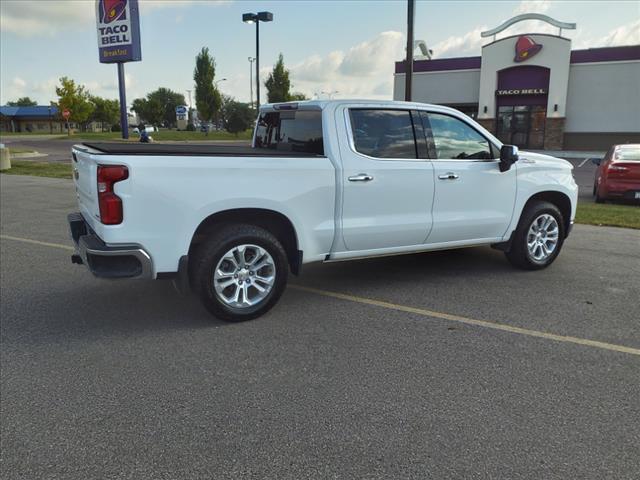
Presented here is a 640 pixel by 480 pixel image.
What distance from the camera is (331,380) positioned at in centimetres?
350

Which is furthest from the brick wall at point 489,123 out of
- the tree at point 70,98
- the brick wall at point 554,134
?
the tree at point 70,98

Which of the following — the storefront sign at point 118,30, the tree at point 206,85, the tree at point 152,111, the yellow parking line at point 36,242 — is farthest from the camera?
the tree at point 152,111

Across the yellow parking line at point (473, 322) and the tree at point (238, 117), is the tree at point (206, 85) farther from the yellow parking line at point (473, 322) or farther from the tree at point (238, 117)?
the yellow parking line at point (473, 322)

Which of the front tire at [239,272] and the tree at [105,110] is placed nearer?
the front tire at [239,272]

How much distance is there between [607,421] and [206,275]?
2918 millimetres

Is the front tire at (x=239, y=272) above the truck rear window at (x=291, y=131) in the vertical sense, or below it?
below

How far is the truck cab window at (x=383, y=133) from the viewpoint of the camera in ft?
16.2

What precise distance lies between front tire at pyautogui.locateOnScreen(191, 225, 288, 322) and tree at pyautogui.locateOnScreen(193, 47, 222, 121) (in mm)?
56370

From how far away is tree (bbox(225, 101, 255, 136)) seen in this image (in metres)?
58.9

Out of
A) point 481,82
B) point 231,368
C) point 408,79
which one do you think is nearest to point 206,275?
point 231,368

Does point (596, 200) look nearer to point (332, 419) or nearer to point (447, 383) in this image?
point (447, 383)

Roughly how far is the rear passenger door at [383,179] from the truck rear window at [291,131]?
27 centimetres

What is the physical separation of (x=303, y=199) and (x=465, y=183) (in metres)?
1.83

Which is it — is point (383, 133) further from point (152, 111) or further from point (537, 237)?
point (152, 111)
